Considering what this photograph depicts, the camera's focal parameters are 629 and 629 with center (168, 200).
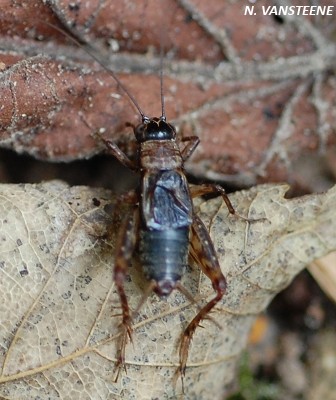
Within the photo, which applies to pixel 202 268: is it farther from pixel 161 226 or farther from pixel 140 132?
pixel 140 132

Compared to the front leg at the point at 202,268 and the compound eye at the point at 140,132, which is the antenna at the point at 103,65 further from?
the front leg at the point at 202,268

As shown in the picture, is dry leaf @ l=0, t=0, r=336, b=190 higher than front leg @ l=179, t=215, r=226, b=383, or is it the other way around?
dry leaf @ l=0, t=0, r=336, b=190

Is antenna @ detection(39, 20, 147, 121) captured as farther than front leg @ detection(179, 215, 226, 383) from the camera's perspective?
Yes

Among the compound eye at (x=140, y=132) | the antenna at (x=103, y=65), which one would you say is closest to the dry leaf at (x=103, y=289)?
the compound eye at (x=140, y=132)

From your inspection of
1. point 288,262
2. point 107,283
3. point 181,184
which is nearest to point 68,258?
point 107,283

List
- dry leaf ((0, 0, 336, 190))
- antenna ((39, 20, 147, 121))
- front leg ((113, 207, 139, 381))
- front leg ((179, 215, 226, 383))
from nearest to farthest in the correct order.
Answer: front leg ((113, 207, 139, 381)) → front leg ((179, 215, 226, 383)) → dry leaf ((0, 0, 336, 190)) → antenna ((39, 20, 147, 121))

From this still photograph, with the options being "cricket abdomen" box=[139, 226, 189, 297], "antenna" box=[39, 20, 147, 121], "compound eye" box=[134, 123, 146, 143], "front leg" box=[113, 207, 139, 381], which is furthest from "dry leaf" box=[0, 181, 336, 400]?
"antenna" box=[39, 20, 147, 121]

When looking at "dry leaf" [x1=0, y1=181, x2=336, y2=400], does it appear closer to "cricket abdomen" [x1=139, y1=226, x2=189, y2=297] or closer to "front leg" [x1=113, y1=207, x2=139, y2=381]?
"front leg" [x1=113, y1=207, x2=139, y2=381]

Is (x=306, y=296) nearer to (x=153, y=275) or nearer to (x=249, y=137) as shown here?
(x=249, y=137)

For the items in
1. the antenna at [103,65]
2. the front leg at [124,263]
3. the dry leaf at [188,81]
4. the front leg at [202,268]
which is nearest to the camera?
the front leg at [124,263]
